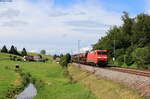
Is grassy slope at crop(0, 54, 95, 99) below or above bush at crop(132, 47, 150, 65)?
below

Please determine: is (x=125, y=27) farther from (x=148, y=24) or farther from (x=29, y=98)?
(x=29, y=98)

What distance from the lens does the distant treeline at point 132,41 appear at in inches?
2639

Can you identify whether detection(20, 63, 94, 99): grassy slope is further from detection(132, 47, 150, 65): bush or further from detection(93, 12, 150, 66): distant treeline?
detection(93, 12, 150, 66): distant treeline

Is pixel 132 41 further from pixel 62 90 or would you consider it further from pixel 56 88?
Answer: pixel 62 90

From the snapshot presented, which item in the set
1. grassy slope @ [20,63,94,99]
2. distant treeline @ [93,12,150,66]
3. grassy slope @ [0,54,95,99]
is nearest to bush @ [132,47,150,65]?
distant treeline @ [93,12,150,66]

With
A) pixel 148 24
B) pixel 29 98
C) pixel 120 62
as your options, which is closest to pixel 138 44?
pixel 148 24

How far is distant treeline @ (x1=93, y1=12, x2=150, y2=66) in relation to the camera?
6703 centimetres

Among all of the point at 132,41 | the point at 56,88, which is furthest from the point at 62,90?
the point at 132,41

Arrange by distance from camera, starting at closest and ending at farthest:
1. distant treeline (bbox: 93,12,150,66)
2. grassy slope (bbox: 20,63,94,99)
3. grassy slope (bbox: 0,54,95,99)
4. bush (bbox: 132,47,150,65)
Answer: grassy slope (bbox: 20,63,94,99), grassy slope (bbox: 0,54,95,99), bush (bbox: 132,47,150,65), distant treeline (bbox: 93,12,150,66)

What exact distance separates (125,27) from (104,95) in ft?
313

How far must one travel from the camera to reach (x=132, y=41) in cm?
10619

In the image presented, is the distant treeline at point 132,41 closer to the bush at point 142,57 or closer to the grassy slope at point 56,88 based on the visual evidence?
the bush at point 142,57

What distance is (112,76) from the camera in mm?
33656

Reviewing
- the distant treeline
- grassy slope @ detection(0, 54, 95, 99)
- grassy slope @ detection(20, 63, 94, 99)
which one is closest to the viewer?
grassy slope @ detection(20, 63, 94, 99)
